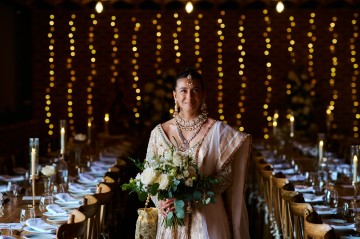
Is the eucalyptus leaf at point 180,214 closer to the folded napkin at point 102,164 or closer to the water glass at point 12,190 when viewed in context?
the water glass at point 12,190

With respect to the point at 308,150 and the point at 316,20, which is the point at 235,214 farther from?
the point at 316,20

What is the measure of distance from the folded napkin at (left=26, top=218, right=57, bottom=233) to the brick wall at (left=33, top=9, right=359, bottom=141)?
28.3 feet

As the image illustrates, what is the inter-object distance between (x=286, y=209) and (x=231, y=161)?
202 centimetres

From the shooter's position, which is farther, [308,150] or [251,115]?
[251,115]

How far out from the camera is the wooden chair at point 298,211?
4602 millimetres

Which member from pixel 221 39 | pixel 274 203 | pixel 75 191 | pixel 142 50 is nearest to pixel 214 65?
pixel 221 39

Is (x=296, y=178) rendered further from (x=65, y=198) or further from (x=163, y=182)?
(x=163, y=182)

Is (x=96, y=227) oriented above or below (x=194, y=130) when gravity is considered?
below

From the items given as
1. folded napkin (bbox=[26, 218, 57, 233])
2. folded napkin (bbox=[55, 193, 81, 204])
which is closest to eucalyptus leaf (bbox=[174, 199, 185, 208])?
folded napkin (bbox=[26, 218, 57, 233])

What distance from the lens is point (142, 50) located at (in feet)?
43.7

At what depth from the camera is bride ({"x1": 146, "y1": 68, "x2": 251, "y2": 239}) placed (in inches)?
156

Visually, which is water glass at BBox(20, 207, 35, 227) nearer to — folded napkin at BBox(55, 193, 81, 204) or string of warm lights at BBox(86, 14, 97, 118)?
folded napkin at BBox(55, 193, 81, 204)

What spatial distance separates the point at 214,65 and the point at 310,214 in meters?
9.13

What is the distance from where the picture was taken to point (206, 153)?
13.1 feet
